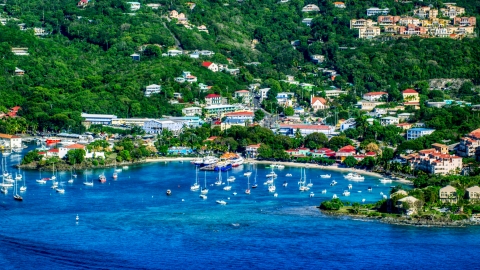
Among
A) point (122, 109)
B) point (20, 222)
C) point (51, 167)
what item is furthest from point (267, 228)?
point (122, 109)

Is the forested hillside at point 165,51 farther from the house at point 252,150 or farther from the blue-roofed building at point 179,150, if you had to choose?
the house at point 252,150

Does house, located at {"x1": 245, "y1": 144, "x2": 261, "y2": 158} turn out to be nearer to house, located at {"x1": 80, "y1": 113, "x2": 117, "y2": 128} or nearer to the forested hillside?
the forested hillside

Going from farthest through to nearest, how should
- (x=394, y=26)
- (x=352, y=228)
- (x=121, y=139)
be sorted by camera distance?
(x=394, y=26), (x=121, y=139), (x=352, y=228)

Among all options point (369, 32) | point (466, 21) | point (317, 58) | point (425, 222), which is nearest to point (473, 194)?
point (425, 222)

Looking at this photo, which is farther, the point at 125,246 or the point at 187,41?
the point at 187,41

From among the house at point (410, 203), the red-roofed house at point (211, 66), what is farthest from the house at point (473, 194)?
the red-roofed house at point (211, 66)

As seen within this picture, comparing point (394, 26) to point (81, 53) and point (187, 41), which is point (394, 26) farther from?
point (81, 53)

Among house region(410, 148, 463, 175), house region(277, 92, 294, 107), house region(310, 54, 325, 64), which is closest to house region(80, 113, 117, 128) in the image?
house region(277, 92, 294, 107)

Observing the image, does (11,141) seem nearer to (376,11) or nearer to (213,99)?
(213,99)
